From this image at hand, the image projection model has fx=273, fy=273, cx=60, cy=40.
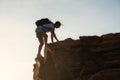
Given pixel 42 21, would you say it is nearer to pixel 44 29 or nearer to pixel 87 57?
pixel 44 29

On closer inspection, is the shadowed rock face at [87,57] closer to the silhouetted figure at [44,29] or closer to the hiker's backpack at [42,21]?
the silhouetted figure at [44,29]

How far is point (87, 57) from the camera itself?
1531 cm

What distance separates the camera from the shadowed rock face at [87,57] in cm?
1463

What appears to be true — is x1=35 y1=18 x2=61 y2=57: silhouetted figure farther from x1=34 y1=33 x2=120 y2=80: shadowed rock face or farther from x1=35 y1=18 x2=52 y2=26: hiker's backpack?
x1=34 y1=33 x2=120 y2=80: shadowed rock face

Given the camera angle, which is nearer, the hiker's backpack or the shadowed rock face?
the shadowed rock face

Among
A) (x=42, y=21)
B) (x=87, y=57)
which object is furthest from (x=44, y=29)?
(x=87, y=57)

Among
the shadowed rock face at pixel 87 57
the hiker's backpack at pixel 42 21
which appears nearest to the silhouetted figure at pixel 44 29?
the hiker's backpack at pixel 42 21

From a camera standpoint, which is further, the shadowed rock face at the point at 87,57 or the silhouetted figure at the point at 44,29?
the silhouetted figure at the point at 44,29

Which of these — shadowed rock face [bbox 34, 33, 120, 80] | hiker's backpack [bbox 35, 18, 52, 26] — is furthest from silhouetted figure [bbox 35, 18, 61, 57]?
shadowed rock face [bbox 34, 33, 120, 80]

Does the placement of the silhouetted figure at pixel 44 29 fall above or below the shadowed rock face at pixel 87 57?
above

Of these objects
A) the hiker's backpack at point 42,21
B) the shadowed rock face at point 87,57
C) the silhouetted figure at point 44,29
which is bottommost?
the shadowed rock face at point 87,57

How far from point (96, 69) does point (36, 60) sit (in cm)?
476

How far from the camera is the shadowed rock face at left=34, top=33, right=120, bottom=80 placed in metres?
14.6

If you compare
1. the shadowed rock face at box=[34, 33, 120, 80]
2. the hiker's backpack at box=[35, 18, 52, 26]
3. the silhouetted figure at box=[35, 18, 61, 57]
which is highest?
the hiker's backpack at box=[35, 18, 52, 26]
